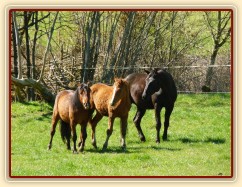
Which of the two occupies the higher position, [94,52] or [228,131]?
[94,52]

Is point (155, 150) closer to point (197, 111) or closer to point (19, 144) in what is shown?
point (19, 144)

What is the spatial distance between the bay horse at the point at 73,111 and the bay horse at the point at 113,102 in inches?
18.3

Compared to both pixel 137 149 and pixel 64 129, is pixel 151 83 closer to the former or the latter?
pixel 137 149

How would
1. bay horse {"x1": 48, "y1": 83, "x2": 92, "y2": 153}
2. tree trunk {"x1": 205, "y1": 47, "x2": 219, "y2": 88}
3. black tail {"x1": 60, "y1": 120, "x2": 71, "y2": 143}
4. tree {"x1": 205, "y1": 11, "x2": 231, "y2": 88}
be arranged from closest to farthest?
bay horse {"x1": 48, "y1": 83, "x2": 92, "y2": 153} → black tail {"x1": 60, "y1": 120, "x2": 71, "y2": 143} → tree trunk {"x1": 205, "y1": 47, "x2": 219, "y2": 88} → tree {"x1": 205, "y1": 11, "x2": 231, "y2": 88}

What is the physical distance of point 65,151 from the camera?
12578 millimetres

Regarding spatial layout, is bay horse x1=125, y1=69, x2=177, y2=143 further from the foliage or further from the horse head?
the foliage

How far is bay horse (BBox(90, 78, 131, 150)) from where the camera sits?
1218 cm

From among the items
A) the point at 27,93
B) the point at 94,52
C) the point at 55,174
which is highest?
the point at 94,52

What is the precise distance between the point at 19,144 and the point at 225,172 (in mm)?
5536

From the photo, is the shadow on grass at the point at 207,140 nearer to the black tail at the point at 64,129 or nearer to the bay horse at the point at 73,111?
the bay horse at the point at 73,111

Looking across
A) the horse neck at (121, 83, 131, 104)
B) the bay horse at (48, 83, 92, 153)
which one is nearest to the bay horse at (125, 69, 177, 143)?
the horse neck at (121, 83, 131, 104)

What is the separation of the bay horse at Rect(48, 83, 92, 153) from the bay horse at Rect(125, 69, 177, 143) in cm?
194

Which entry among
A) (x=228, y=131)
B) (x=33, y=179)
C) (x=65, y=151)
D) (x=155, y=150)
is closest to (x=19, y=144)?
(x=65, y=151)

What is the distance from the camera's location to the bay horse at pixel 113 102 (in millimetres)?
12180
